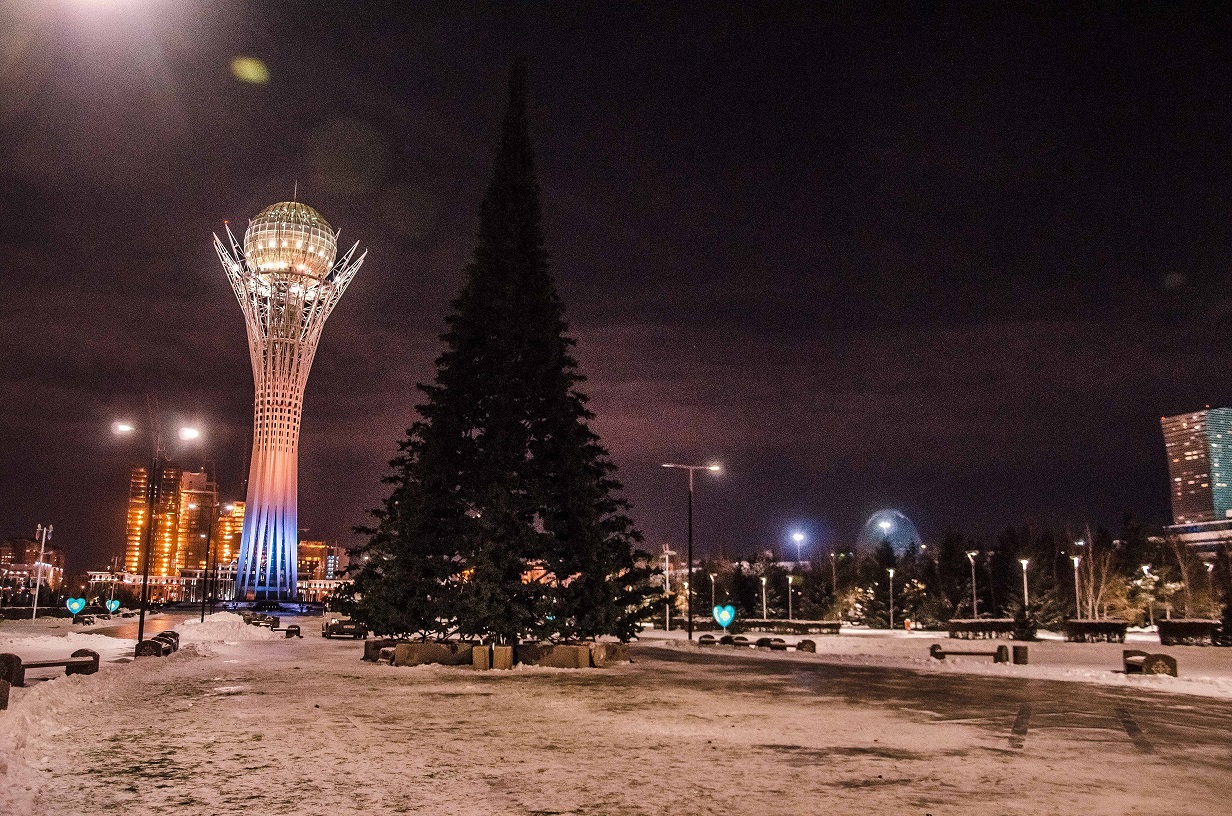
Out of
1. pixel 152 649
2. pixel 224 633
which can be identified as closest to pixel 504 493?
pixel 152 649

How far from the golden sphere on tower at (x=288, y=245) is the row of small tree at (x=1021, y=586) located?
184 ft

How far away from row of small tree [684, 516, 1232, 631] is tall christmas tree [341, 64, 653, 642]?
44133 mm

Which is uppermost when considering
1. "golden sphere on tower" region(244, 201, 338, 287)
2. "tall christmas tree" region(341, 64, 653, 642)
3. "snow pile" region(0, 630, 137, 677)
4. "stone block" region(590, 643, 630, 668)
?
"golden sphere on tower" region(244, 201, 338, 287)

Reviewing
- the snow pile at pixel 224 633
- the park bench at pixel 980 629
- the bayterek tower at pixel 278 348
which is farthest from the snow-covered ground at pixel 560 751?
the bayterek tower at pixel 278 348

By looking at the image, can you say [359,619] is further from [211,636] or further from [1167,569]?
[1167,569]

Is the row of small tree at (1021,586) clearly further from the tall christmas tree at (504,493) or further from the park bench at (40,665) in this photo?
the park bench at (40,665)

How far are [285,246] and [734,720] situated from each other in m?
99.9

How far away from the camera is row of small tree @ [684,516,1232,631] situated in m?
68.4

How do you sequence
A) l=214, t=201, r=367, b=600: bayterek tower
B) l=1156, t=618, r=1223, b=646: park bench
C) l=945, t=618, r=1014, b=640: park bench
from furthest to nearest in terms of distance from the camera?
l=214, t=201, r=367, b=600: bayterek tower → l=945, t=618, r=1014, b=640: park bench → l=1156, t=618, r=1223, b=646: park bench

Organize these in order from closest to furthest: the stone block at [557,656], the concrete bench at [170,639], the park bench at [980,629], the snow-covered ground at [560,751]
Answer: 1. the snow-covered ground at [560,751]
2. the stone block at [557,656]
3. the concrete bench at [170,639]
4. the park bench at [980,629]

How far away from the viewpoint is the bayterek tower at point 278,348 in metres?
92.8

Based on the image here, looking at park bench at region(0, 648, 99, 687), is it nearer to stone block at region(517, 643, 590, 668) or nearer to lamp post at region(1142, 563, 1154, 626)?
stone block at region(517, 643, 590, 668)

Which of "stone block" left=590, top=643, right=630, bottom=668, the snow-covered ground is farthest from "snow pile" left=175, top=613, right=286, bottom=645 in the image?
"stone block" left=590, top=643, right=630, bottom=668

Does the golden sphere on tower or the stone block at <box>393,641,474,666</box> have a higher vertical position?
the golden sphere on tower
